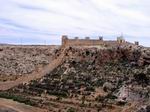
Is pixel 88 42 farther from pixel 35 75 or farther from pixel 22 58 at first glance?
pixel 22 58

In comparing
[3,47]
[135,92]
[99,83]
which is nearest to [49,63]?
[3,47]

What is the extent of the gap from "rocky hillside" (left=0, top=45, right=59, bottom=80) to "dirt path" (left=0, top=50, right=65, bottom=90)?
1955 mm

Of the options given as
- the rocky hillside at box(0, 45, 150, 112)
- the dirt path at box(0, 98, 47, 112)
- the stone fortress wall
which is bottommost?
the dirt path at box(0, 98, 47, 112)

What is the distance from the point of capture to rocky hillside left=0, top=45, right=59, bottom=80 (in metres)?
84.2

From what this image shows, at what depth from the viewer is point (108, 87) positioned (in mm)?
63500

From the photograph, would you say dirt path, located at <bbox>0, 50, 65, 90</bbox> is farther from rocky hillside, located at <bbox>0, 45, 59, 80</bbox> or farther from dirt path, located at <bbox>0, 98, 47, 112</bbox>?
dirt path, located at <bbox>0, 98, 47, 112</bbox>

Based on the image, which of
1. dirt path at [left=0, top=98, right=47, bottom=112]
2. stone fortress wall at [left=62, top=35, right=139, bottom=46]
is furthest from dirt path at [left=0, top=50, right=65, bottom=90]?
dirt path at [left=0, top=98, right=47, bottom=112]

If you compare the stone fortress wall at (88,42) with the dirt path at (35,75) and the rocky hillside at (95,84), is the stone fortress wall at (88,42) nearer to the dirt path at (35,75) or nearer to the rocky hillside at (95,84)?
the rocky hillside at (95,84)

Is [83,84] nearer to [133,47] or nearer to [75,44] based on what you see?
[133,47]

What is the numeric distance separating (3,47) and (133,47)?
3227 centimetres

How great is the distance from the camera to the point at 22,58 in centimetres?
8825

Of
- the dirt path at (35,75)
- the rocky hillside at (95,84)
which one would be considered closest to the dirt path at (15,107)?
the rocky hillside at (95,84)

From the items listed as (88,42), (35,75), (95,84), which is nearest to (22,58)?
(35,75)

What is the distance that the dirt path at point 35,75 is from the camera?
256 feet
